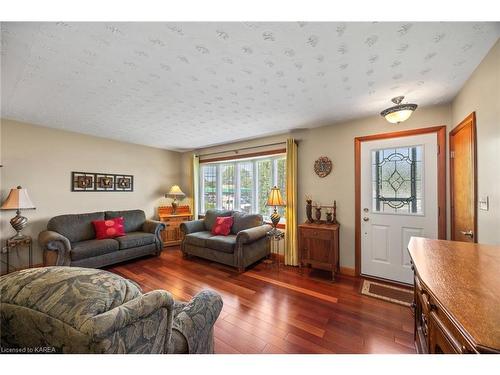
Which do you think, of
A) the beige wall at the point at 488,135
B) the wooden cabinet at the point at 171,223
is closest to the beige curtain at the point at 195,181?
the wooden cabinet at the point at 171,223

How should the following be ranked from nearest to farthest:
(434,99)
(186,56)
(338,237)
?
(186,56) → (434,99) → (338,237)

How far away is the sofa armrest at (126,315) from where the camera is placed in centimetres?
61

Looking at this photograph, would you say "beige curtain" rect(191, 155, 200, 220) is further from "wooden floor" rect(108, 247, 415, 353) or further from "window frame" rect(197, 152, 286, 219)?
"wooden floor" rect(108, 247, 415, 353)

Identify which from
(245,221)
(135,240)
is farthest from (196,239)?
(135,240)

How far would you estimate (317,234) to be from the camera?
2.78 meters

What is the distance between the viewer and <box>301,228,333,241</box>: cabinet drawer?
8.83 feet

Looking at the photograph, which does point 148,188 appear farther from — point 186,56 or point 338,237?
point 338,237

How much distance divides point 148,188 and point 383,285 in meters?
4.64

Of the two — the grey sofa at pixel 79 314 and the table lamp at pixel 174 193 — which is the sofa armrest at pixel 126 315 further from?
the table lamp at pixel 174 193

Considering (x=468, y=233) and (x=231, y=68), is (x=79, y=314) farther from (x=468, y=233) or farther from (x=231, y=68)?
(x=468, y=233)

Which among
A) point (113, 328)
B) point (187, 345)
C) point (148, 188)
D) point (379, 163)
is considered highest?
point (379, 163)

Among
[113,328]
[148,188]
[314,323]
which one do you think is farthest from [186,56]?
[148,188]

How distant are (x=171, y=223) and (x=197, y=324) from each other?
3668 millimetres
